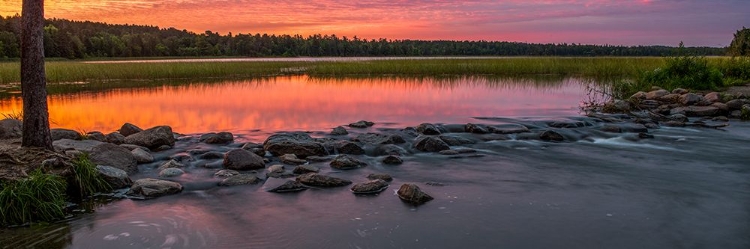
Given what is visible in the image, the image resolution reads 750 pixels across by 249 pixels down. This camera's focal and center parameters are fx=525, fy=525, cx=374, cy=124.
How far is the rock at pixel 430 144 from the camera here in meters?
12.1

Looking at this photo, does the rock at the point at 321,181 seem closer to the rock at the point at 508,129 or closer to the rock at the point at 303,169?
the rock at the point at 303,169

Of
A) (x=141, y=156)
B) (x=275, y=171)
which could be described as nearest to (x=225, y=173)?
(x=275, y=171)

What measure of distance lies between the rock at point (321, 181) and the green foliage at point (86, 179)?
3.17 m

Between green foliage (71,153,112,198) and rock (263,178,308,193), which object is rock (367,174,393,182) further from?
green foliage (71,153,112,198)

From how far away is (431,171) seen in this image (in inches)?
403

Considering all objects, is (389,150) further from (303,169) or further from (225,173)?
(225,173)

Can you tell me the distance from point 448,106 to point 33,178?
16919 millimetres

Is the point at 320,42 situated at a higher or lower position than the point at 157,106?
higher

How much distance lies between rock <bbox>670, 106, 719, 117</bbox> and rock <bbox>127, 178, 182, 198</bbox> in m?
17.0

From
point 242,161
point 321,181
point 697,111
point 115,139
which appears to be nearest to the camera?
point 321,181

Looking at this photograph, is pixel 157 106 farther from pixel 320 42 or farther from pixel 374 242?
pixel 320 42

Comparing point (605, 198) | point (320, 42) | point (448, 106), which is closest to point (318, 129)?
point (448, 106)

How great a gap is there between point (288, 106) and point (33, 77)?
14002 mm

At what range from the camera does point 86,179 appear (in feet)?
27.3
